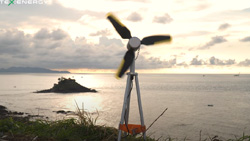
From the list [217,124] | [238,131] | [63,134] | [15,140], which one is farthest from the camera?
[217,124]

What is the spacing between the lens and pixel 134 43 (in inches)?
283

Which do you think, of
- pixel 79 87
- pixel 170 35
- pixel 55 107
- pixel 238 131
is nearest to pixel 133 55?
pixel 170 35

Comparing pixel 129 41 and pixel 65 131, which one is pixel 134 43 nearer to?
pixel 129 41

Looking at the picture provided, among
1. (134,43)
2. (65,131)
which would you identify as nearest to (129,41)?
(134,43)

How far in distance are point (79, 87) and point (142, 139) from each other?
7615 centimetres

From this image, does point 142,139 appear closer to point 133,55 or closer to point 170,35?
point 133,55

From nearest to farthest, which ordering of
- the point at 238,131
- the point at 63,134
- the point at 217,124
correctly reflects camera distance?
the point at 63,134
the point at 238,131
the point at 217,124

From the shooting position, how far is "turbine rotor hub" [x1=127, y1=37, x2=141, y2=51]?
23.5 ft

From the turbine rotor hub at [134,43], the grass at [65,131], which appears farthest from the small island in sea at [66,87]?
the turbine rotor hub at [134,43]

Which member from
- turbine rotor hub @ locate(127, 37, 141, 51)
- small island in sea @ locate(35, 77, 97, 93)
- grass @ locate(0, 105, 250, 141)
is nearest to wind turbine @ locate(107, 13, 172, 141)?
turbine rotor hub @ locate(127, 37, 141, 51)

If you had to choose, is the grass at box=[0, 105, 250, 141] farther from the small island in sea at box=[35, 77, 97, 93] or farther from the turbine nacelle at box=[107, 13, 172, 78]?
the small island in sea at box=[35, 77, 97, 93]

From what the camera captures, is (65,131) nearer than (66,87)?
Yes

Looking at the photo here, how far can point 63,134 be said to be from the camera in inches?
275

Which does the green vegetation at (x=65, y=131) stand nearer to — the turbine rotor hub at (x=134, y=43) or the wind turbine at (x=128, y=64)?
the wind turbine at (x=128, y=64)
